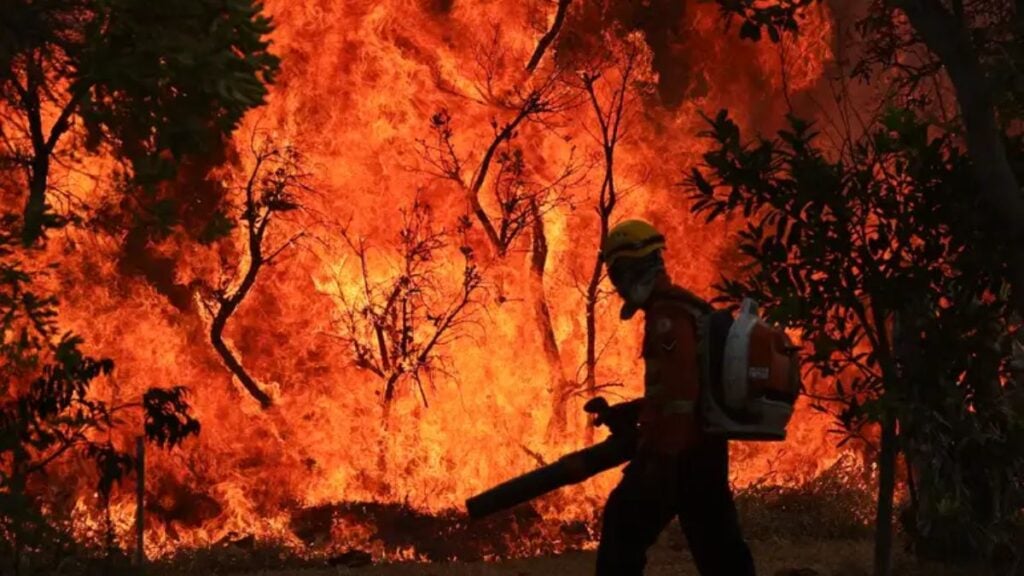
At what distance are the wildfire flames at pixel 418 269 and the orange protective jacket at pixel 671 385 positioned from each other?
28.2 feet

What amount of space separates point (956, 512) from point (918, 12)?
3.50m

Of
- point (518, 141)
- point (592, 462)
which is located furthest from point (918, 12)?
point (518, 141)

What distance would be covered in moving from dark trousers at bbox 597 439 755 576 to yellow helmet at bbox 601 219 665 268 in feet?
2.78

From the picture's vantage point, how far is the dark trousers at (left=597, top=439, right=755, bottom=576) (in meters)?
Result: 6.55

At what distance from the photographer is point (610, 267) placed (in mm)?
6812

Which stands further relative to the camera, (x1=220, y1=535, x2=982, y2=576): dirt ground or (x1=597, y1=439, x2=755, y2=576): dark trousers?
(x1=220, y1=535, x2=982, y2=576): dirt ground

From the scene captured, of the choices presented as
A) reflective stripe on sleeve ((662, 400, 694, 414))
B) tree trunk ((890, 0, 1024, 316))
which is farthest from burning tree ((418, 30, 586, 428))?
reflective stripe on sleeve ((662, 400, 694, 414))

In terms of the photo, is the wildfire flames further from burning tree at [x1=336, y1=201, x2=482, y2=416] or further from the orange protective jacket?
the orange protective jacket

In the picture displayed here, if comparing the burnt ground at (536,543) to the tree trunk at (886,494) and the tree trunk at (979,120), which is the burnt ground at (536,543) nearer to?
the tree trunk at (886,494)

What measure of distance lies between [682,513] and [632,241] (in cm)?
117

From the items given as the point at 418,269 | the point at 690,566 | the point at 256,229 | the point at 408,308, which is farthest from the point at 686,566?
the point at 256,229

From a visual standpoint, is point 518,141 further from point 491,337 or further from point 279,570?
point 279,570

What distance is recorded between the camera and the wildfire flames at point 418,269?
15383mm

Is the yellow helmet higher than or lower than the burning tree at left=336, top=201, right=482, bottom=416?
lower
